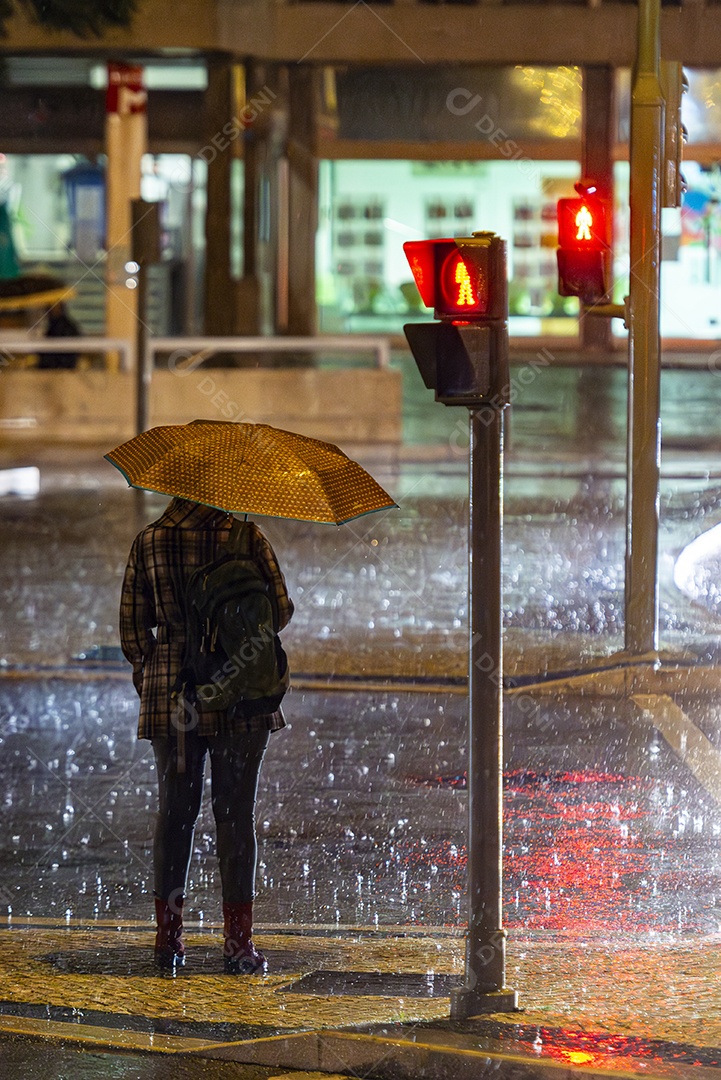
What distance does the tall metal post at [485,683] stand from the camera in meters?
5.07

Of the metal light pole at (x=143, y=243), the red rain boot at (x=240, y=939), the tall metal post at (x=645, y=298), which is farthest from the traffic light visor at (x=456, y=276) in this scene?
the metal light pole at (x=143, y=243)

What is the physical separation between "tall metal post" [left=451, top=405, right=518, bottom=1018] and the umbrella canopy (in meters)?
0.38

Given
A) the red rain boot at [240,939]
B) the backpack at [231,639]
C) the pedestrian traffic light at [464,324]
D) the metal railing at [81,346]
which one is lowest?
the red rain boot at [240,939]

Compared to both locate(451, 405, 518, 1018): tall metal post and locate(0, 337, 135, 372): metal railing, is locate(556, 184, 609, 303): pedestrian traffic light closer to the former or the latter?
locate(451, 405, 518, 1018): tall metal post

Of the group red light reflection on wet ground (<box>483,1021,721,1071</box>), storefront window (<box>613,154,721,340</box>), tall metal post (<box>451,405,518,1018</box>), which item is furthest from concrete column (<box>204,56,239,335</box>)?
red light reflection on wet ground (<box>483,1021,721,1071</box>)

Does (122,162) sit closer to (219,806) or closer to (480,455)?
Answer: (219,806)

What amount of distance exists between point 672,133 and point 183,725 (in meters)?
6.55

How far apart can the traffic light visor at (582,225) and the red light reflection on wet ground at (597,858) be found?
4.15m

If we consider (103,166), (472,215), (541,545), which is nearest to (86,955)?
(541,545)

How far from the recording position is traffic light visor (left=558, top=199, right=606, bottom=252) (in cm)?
1098

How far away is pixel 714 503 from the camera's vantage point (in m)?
17.1

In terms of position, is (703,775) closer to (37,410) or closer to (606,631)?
(606,631)

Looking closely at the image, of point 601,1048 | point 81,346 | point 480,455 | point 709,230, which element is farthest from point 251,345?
point 601,1048

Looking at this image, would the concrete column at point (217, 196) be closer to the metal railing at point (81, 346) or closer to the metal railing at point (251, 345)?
the metal railing at point (251, 345)
